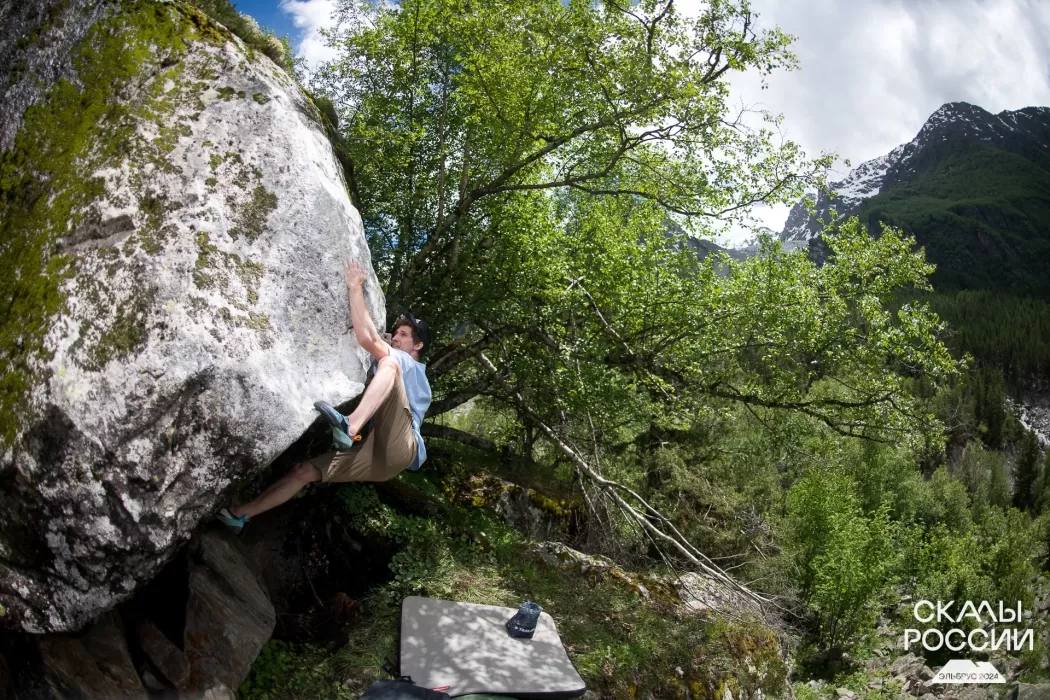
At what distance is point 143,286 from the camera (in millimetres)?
4688

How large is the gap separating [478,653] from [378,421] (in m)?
2.55

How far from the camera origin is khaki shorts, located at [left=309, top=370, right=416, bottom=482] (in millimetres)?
5621

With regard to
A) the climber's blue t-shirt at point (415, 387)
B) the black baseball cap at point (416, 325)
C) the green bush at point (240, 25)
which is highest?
the green bush at point (240, 25)

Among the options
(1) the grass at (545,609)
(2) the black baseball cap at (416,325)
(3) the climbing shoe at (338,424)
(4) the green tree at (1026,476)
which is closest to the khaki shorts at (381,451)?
(2) the black baseball cap at (416,325)

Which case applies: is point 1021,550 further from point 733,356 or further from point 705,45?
point 705,45

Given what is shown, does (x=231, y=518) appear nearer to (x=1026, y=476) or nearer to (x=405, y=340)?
(x=405, y=340)

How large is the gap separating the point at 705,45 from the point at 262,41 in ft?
18.4

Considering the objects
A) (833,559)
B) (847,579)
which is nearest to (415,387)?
(833,559)

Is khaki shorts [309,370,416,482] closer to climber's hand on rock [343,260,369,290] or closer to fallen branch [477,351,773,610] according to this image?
climber's hand on rock [343,260,369,290]

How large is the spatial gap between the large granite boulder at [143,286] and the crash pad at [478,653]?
2.69 metres

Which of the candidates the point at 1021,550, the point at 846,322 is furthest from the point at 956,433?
the point at 846,322

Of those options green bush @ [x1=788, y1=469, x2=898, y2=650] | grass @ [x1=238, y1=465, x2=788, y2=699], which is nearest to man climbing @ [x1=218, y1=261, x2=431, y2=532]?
grass @ [x1=238, y1=465, x2=788, y2=699]

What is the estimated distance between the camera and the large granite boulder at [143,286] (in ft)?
14.2

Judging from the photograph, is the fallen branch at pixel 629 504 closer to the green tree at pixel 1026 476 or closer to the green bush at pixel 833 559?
the green bush at pixel 833 559
